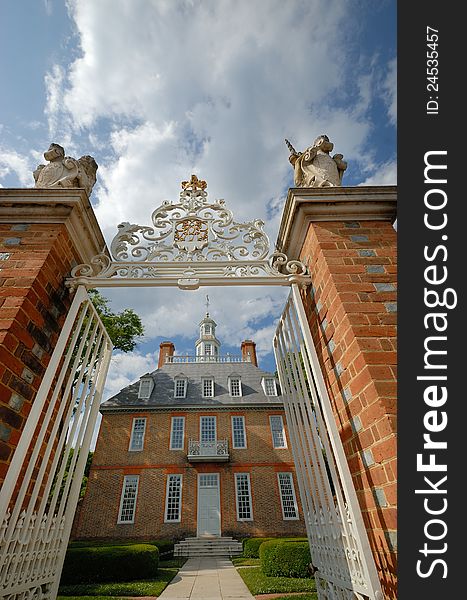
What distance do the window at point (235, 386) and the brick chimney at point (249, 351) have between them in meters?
3.15

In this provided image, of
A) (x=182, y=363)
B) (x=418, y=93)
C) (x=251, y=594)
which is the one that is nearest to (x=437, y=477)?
(x=418, y=93)

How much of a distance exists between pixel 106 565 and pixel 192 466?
8734mm

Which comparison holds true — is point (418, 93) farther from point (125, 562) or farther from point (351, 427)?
point (125, 562)

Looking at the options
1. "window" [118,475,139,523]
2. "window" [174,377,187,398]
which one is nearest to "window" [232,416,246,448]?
"window" [174,377,187,398]

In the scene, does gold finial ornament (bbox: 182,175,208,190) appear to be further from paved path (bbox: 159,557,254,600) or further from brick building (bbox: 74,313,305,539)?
brick building (bbox: 74,313,305,539)

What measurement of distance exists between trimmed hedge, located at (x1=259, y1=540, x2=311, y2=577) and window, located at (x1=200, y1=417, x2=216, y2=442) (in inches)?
365

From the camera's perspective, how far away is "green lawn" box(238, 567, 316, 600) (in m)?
6.61

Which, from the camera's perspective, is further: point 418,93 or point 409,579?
point 418,93

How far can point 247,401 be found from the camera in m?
19.1

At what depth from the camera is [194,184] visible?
3572 mm

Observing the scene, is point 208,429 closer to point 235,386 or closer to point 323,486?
point 235,386

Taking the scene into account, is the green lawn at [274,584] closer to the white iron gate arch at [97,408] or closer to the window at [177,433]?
the white iron gate arch at [97,408]

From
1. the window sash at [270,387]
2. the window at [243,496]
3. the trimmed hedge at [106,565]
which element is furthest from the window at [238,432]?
the trimmed hedge at [106,565]

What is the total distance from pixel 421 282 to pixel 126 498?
1876cm
